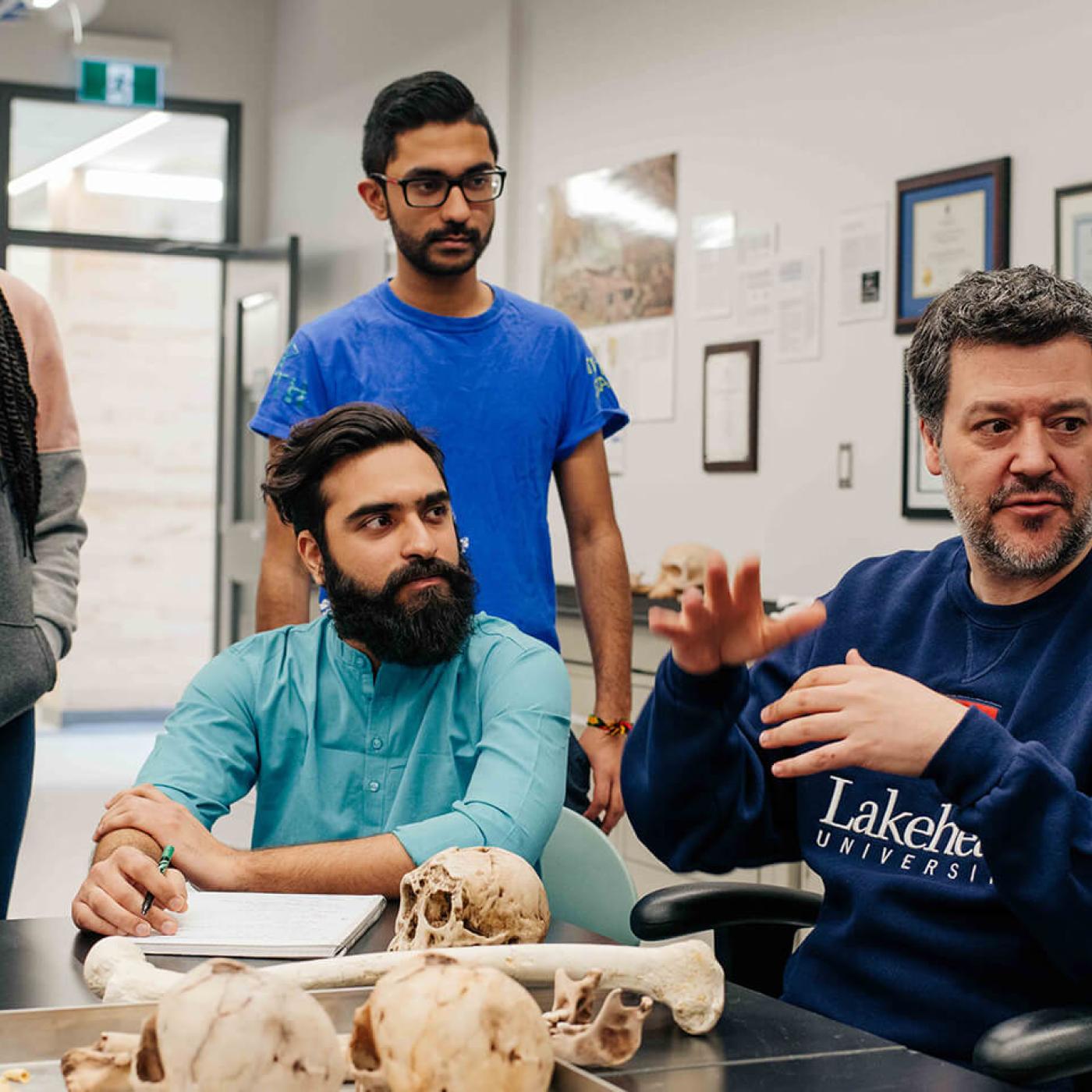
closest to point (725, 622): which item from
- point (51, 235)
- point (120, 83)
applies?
point (51, 235)

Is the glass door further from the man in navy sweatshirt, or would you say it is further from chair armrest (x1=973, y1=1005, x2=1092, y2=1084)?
chair armrest (x1=973, y1=1005, x2=1092, y2=1084)

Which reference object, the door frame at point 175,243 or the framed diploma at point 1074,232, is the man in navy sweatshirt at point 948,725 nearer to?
the framed diploma at point 1074,232

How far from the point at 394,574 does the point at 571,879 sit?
0.45 meters

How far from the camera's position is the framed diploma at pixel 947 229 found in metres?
3.78

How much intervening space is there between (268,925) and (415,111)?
1.50m

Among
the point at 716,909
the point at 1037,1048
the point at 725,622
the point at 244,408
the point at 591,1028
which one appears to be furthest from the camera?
the point at 244,408

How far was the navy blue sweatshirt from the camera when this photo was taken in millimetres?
A: 1384

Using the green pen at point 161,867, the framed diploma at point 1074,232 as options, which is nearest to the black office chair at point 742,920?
the green pen at point 161,867

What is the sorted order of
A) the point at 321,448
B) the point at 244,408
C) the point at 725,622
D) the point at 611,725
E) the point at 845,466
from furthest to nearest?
the point at 244,408, the point at 845,466, the point at 611,725, the point at 321,448, the point at 725,622

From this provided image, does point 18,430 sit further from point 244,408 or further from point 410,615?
point 244,408

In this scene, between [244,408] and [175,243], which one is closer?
[175,243]

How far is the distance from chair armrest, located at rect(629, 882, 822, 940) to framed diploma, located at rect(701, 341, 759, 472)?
9.35 feet

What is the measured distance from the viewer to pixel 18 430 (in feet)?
6.84

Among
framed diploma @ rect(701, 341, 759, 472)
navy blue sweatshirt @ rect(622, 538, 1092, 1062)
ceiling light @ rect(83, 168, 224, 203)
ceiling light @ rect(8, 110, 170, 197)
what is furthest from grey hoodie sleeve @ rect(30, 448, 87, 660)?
ceiling light @ rect(83, 168, 224, 203)
